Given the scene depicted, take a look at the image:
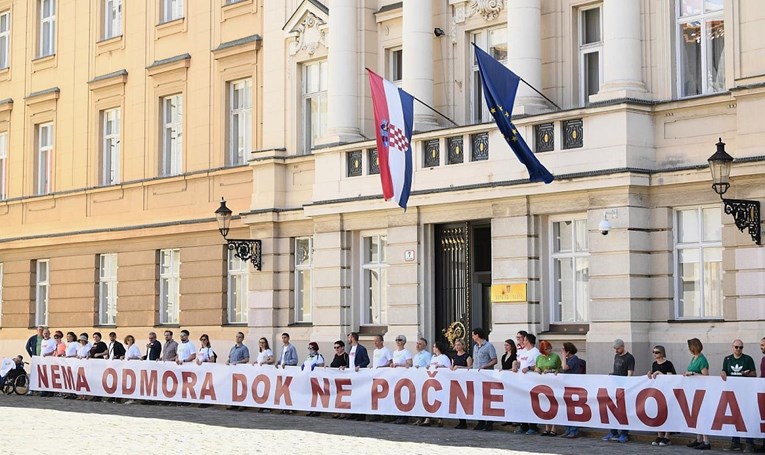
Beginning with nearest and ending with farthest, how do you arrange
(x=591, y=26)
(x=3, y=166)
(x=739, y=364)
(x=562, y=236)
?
(x=739, y=364) → (x=562, y=236) → (x=591, y=26) → (x=3, y=166)

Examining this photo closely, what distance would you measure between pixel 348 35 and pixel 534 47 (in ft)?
16.4

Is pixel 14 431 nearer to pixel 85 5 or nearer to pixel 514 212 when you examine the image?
pixel 514 212

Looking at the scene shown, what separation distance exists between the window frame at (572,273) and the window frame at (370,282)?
13.9ft

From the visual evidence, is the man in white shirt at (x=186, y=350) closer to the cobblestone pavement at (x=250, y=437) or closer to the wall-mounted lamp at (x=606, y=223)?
the cobblestone pavement at (x=250, y=437)

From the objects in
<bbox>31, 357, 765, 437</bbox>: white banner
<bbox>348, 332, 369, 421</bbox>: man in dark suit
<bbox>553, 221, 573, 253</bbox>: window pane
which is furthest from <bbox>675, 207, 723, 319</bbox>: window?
<bbox>348, 332, 369, 421</bbox>: man in dark suit

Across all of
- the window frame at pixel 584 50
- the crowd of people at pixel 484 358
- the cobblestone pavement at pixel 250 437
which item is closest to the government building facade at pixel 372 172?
the window frame at pixel 584 50

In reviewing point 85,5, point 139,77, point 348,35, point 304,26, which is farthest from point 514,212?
point 85,5

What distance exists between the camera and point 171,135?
3419cm

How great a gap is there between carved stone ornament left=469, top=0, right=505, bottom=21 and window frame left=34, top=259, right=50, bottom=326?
16782 mm

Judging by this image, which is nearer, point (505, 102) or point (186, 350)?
point (505, 102)

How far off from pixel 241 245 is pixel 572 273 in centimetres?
870

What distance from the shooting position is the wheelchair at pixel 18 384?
104 feet

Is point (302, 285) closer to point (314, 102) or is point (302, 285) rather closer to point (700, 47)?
point (314, 102)

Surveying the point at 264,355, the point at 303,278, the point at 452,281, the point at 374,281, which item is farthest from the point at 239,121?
the point at 452,281
